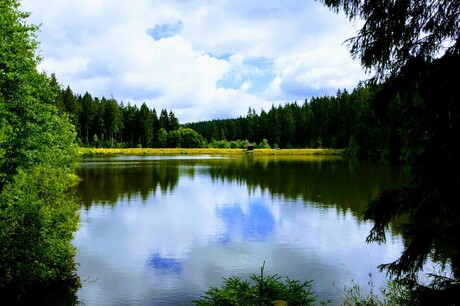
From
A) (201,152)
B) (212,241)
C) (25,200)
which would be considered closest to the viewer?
(25,200)

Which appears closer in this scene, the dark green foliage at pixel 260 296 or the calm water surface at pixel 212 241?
the dark green foliage at pixel 260 296

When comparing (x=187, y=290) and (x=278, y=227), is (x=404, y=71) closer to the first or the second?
(x=187, y=290)

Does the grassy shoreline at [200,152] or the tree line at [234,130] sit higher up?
the tree line at [234,130]

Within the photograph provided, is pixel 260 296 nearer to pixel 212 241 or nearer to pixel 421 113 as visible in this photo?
pixel 421 113

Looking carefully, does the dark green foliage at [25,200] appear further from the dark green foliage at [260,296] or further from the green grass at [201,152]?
the green grass at [201,152]

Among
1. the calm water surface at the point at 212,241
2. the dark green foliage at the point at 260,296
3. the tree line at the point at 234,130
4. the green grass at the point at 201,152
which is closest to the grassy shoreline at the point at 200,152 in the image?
the green grass at the point at 201,152

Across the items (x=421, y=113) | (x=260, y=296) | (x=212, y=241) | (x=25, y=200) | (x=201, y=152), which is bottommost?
(x=212, y=241)

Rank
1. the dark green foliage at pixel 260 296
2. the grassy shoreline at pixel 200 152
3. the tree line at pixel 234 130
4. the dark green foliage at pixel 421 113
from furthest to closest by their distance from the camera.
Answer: the tree line at pixel 234 130 < the grassy shoreline at pixel 200 152 < the dark green foliage at pixel 260 296 < the dark green foliage at pixel 421 113

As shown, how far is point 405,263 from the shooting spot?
4762 millimetres

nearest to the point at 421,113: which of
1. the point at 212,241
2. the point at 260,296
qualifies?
the point at 260,296

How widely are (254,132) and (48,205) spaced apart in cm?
14100

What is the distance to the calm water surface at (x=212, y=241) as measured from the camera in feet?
45.8

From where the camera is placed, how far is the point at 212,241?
64.7 feet

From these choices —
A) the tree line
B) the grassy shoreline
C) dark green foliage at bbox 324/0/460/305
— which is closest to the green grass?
the grassy shoreline
